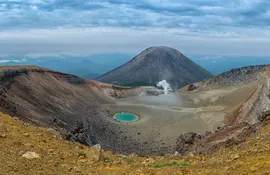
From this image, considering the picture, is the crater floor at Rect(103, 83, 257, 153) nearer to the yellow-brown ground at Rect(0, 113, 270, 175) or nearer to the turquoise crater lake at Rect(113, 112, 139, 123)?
the turquoise crater lake at Rect(113, 112, 139, 123)

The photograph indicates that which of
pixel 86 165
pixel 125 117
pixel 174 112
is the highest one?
pixel 86 165

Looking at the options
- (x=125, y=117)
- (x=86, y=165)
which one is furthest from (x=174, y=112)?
(x=86, y=165)

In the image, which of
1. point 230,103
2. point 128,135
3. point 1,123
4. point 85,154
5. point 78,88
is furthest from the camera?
point 78,88

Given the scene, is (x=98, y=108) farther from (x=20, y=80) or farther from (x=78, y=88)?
(x=20, y=80)

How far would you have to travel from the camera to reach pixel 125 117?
82438 millimetres

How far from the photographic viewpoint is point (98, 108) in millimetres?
85312

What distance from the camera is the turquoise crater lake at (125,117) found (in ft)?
257

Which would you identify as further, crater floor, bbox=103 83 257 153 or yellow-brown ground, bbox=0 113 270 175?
crater floor, bbox=103 83 257 153

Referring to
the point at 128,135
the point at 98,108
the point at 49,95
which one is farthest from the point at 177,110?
the point at 49,95

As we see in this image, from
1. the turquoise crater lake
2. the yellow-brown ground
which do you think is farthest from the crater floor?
the yellow-brown ground

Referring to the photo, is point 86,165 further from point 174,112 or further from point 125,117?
point 174,112

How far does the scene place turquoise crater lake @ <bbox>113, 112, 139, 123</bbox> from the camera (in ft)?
257

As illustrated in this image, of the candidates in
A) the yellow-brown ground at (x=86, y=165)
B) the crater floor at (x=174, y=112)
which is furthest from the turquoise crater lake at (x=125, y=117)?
the yellow-brown ground at (x=86, y=165)

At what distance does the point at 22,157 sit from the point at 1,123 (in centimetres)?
527
